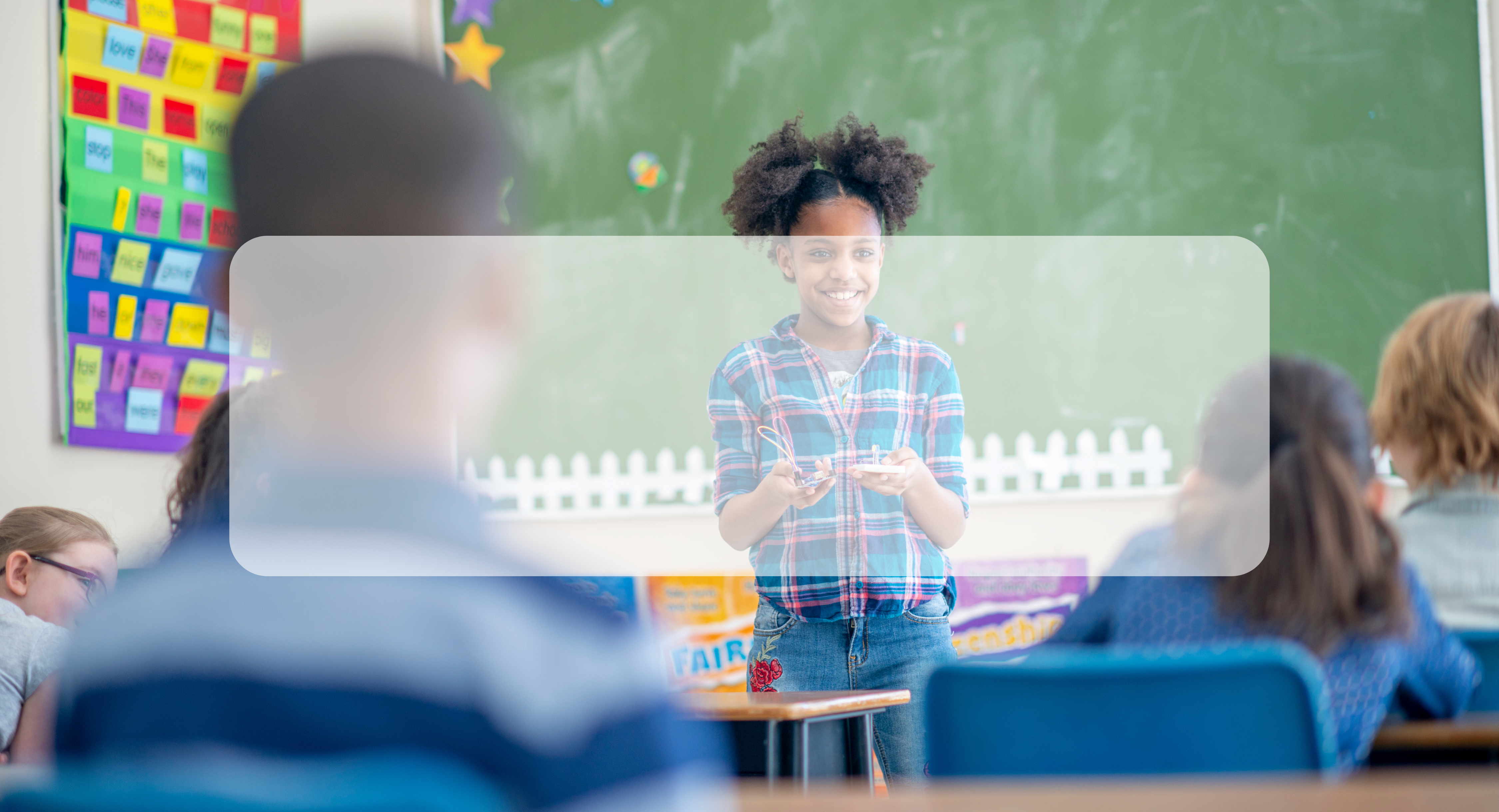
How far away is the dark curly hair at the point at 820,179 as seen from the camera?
2055 mm

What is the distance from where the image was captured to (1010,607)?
315cm

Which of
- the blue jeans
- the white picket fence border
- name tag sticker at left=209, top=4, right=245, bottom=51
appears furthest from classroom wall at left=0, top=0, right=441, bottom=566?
the blue jeans

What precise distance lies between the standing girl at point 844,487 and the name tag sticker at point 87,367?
5.69 feet

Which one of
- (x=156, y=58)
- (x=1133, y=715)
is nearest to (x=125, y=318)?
(x=156, y=58)

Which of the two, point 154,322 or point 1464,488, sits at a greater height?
point 154,322

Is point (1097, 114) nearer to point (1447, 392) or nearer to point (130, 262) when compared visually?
point (1447, 392)

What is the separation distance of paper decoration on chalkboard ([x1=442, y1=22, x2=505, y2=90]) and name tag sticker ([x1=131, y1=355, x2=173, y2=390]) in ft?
3.99

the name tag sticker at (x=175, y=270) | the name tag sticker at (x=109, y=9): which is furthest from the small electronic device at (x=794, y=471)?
the name tag sticker at (x=109, y=9)

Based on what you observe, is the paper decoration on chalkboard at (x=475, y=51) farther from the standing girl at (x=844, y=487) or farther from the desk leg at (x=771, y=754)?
the desk leg at (x=771, y=754)

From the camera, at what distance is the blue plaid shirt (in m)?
1.72

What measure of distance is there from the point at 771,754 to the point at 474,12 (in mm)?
2520

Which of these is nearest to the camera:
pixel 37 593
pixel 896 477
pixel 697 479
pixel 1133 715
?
pixel 1133 715

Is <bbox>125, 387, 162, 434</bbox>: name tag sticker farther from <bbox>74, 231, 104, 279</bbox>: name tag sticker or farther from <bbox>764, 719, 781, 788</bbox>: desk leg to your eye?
<bbox>764, 719, 781, 788</bbox>: desk leg
